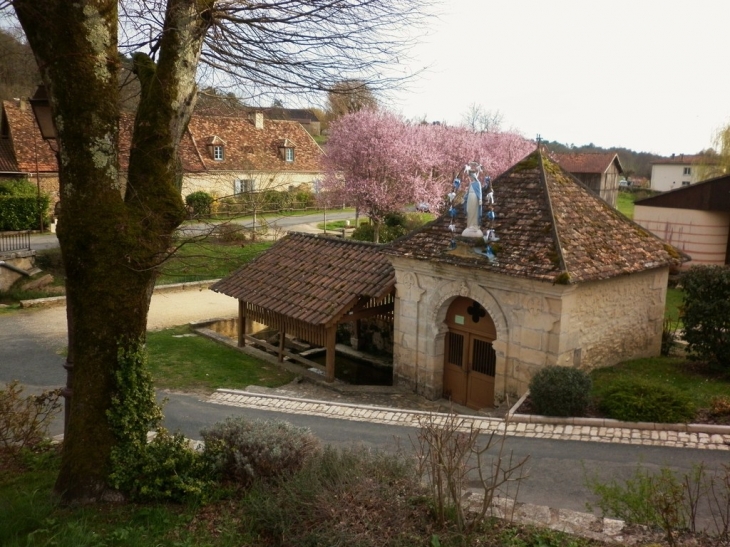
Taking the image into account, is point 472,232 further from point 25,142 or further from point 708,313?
point 25,142

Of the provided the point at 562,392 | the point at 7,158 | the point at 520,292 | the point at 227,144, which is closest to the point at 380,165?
the point at 227,144

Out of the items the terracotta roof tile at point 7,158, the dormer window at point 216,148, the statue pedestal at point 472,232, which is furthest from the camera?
the dormer window at point 216,148

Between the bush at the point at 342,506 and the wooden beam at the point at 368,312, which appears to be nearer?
the bush at the point at 342,506

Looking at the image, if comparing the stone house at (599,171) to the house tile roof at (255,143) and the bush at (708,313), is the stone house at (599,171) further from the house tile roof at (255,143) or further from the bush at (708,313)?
the bush at (708,313)

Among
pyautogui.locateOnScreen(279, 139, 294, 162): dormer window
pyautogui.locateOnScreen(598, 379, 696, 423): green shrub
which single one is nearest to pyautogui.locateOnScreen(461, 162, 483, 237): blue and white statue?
pyautogui.locateOnScreen(598, 379, 696, 423): green shrub

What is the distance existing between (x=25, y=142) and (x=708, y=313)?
33291 millimetres

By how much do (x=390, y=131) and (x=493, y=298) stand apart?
22117 millimetres

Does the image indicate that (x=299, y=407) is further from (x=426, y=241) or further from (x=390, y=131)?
(x=390, y=131)

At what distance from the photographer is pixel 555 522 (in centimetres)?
655

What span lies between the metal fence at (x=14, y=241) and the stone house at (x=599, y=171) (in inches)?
1447

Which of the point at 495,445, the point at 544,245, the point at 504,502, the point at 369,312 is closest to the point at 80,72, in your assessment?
the point at 504,502

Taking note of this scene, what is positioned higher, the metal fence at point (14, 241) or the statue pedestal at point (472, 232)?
the statue pedestal at point (472, 232)

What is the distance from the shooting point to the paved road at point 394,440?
28.2 feet

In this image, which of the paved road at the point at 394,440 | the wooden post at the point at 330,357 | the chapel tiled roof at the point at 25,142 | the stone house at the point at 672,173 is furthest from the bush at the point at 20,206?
the stone house at the point at 672,173
